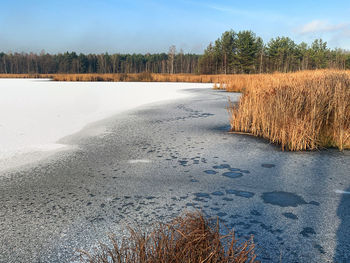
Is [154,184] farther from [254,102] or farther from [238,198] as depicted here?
[254,102]

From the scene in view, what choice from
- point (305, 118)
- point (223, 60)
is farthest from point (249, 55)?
point (305, 118)

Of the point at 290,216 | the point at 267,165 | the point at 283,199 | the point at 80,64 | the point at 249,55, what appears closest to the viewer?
the point at 290,216

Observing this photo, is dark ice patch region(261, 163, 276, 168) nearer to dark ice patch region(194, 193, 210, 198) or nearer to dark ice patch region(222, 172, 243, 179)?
dark ice patch region(222, 172, 243, 179)

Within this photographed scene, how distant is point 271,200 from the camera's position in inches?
124

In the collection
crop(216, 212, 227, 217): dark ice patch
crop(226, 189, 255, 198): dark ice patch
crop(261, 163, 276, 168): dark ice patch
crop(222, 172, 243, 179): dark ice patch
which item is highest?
crop(261, 163, 276, 168): dark ice patch

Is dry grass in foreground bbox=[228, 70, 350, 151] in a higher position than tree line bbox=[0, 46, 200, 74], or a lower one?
lower

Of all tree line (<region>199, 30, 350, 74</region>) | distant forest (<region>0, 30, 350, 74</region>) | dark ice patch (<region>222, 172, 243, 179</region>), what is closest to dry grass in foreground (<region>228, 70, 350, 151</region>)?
dark ice patch (<region>222, 172, 243, 179</region>)

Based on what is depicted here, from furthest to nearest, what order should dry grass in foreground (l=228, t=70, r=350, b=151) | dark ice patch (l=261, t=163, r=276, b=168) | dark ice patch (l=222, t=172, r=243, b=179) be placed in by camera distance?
dry grass in foreground (l=228, t=70, r=350, b=151) → dark ice patch (l=261, t=163, r=276, b=168) → dark ice patch (l=222, t=172, r=243, b=179)

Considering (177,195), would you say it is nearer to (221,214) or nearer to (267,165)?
(221,214)

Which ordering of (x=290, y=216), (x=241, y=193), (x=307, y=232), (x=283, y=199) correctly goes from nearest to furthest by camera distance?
(x=307, y=232), (x=290, y=216), (x=283, y=199), (x=241, y=193)

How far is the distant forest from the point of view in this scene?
57.8 m

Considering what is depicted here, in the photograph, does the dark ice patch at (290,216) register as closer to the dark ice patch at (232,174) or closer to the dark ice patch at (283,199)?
the dark ice patch at (283,199)

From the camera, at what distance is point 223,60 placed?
63.2 metres

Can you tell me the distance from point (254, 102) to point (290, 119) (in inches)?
59.9
